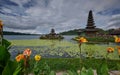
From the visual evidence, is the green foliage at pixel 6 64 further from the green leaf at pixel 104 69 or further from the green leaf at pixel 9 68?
the green leaf at pixel 104 69

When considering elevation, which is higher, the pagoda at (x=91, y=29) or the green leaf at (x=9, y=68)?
the pagoda at (x=91, y=29)

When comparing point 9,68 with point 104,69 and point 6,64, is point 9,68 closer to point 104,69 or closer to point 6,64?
point 6,64

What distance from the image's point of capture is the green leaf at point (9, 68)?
2.77ft

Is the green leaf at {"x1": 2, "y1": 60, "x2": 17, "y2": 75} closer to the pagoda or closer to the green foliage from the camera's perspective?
the green foliage

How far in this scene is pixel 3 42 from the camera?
1.13m

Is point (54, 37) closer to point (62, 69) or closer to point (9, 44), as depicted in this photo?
point (62, 69)

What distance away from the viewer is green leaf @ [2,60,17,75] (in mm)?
843

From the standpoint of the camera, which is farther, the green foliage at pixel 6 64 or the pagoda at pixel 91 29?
the pagoda at pixel 91 29

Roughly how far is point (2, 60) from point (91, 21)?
4033 centimetres

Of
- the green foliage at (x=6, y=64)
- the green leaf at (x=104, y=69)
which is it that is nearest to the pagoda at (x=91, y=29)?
the green leaf at (x=104, y=69)

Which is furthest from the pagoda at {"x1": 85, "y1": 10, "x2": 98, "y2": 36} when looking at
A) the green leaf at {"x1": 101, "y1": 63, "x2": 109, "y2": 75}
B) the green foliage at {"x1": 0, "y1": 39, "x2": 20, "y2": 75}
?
the green foliage at {"x1": 0, "y1": 39, "x2": 20, "y2": 75}

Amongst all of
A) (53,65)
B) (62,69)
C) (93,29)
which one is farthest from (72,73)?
(93,29)

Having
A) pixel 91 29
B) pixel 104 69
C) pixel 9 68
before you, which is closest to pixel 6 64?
pixel 9 68

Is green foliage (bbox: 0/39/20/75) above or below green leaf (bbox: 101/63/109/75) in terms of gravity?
above
